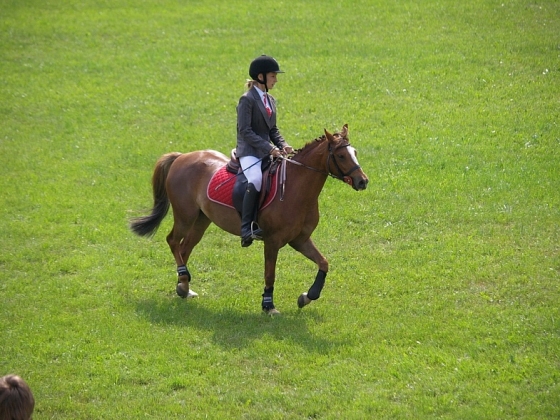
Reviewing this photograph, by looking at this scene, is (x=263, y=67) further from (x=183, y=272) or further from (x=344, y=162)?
(x=183, y=272)

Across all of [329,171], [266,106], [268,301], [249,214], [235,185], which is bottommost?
[268,301]

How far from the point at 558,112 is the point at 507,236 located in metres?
6.47

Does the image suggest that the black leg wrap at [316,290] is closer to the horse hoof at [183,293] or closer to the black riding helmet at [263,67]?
the horse hoof at [183,293]

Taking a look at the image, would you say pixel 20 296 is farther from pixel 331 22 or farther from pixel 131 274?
pixel 331 22

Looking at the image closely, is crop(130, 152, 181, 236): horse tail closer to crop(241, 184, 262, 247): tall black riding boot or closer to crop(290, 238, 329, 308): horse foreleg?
crop(241, 184, 262, 247): tall black riding boot

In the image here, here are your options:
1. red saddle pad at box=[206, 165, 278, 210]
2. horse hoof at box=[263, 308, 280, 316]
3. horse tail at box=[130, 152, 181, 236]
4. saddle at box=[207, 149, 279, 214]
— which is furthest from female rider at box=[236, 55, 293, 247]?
horse tail at box=[130, 152, 181, 236]

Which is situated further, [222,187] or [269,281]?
[222,187]

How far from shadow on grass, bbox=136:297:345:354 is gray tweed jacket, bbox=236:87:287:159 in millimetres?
2449

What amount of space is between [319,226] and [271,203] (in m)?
3.75

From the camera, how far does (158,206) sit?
1402 centimetres

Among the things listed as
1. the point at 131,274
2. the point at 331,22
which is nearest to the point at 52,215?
the point at 131,274

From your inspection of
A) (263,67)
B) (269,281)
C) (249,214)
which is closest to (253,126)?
(263,67)

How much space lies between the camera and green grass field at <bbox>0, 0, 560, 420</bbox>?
9.94 metres

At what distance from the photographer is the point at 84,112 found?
2247 centimetres
